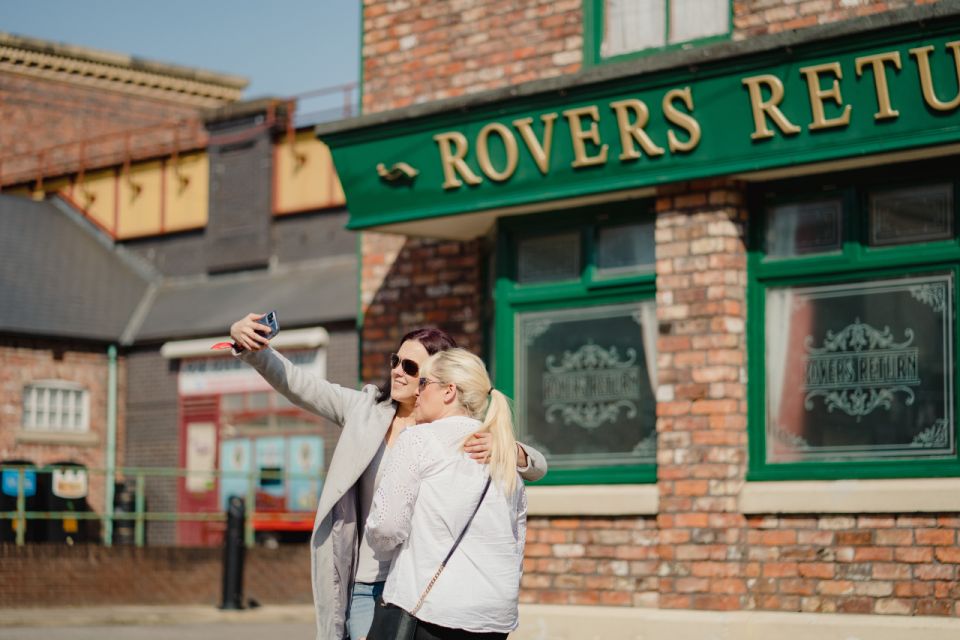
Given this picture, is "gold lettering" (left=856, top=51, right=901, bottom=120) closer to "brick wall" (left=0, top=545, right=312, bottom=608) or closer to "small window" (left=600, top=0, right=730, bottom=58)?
"small window" (left=600, top=0, right=730, bottom=58)

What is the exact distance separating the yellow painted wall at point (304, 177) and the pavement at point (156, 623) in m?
8.40

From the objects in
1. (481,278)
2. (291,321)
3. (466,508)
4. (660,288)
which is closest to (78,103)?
(291,321)

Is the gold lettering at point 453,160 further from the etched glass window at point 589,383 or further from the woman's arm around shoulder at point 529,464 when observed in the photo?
the woman's arm around shoulder at point 529,464

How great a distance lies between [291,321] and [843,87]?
583 inches

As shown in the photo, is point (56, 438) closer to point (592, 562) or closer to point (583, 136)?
point (592, 562)

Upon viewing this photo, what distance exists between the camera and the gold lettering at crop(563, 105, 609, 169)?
1031 cm

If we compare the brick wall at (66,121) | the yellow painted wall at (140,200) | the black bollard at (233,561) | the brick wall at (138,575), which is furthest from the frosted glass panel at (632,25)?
the brick wall at (66,121)

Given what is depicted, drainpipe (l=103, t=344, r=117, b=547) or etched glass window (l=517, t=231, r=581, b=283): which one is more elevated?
etched glass window (l=517, t=231, r=581, b=283)

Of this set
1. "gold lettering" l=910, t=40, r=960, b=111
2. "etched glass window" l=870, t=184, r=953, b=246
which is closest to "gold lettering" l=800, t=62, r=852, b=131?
"gold lettering" l=910, t=40, r=960, b=111

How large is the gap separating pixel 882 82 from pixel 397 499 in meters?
5.47

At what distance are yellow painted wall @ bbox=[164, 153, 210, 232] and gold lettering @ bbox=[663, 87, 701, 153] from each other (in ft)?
56.3

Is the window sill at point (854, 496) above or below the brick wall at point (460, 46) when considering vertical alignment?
below

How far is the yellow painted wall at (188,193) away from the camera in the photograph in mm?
26266

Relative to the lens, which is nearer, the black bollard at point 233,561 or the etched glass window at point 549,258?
the etched glass window at point 549,258
